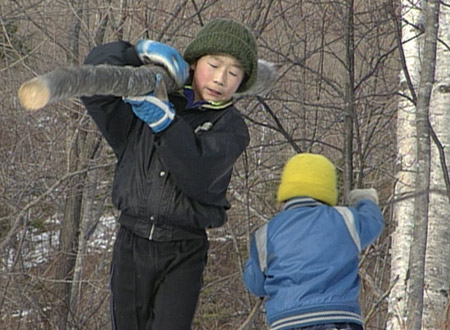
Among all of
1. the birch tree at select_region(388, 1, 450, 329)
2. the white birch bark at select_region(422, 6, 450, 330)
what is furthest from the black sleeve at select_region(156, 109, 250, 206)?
the white birch bark at select_region(422, 6, 450, 330)

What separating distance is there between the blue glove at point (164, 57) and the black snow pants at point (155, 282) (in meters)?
0.56

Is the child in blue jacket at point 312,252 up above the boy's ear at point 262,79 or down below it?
below

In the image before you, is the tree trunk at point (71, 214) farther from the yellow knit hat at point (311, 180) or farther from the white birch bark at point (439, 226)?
the yellow knit hat at point (311, 180)

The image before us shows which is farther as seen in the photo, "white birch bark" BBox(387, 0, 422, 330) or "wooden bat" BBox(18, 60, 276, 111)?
"white birch bark" BBox(387, 0, 422, 330)

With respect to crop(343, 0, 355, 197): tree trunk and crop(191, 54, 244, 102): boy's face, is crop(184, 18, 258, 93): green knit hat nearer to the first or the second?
crop(191, 54, 244, 102): boy's face

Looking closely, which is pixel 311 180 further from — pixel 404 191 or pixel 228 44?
pixel 404 191

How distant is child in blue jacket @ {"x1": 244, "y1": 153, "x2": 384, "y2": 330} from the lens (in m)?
2.65

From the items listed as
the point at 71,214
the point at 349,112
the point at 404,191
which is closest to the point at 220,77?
the point at 349,112

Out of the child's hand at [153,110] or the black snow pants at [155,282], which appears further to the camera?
the black snow pants at [155,282]

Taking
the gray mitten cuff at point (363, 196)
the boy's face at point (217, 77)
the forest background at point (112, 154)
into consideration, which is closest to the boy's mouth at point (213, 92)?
the boy's face at point (217, 77)

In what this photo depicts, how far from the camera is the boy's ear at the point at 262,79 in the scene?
279 centimetres

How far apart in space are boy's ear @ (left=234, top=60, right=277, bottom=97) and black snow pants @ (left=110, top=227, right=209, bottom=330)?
1.93ft

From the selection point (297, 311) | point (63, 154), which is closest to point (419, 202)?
point (297, 311)

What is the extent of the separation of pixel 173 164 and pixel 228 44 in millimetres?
489
